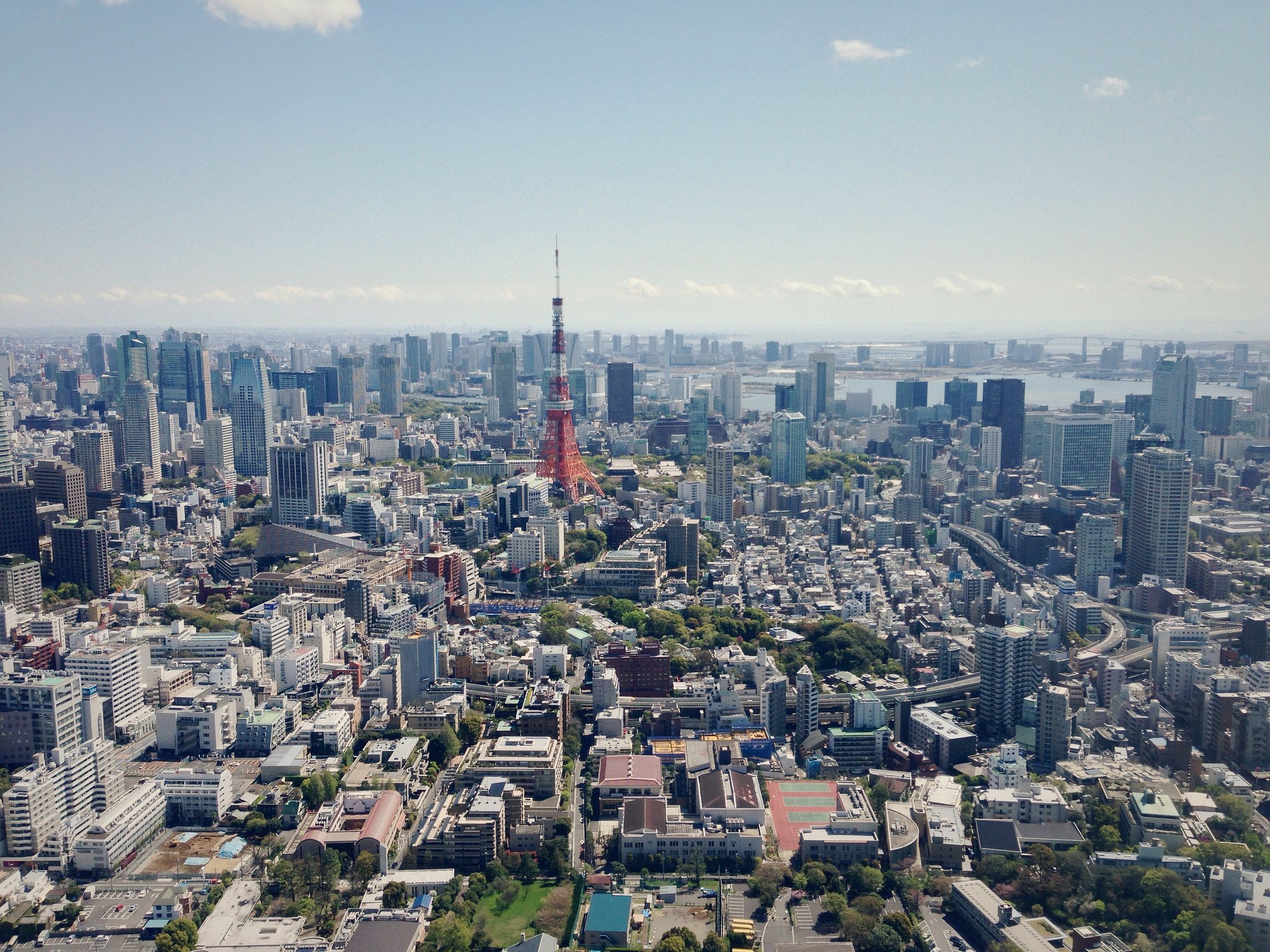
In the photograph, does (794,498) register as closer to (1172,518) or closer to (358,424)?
(1172,518)

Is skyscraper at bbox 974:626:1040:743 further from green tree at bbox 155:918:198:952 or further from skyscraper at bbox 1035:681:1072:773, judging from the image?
green tree at bbox 155:918:198:952

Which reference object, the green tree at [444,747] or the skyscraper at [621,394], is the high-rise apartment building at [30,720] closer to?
the green tree at [444,747]

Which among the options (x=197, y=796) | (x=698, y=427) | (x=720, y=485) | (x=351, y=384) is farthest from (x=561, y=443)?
(x=351, y=384)

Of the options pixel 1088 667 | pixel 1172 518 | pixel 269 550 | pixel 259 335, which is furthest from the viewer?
pixel 259 335

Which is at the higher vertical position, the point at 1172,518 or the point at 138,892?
the point at 1172,518

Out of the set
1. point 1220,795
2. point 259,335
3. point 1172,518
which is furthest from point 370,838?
point 259,335
